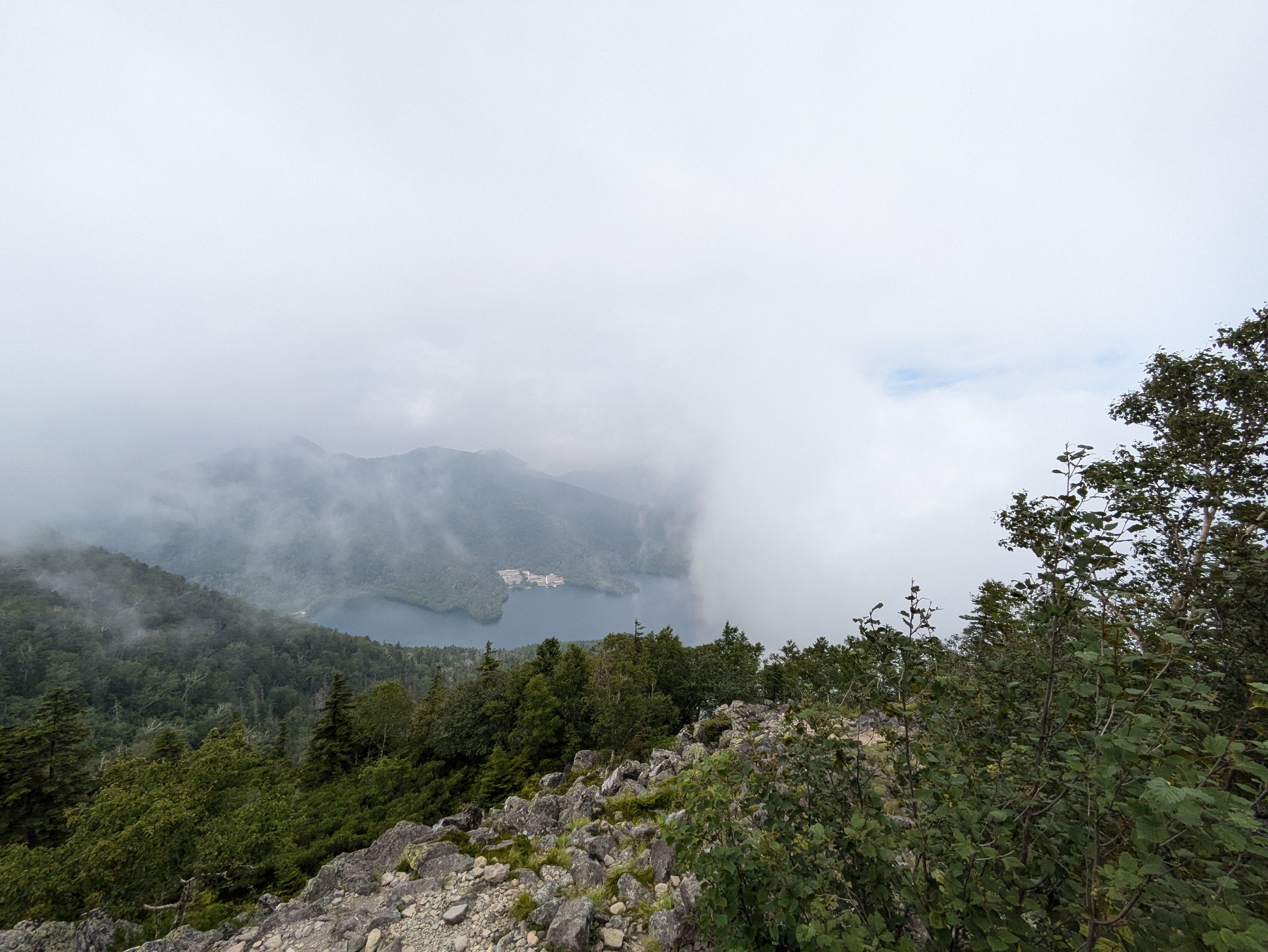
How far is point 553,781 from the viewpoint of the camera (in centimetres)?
1410

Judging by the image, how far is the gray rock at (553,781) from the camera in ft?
44.9

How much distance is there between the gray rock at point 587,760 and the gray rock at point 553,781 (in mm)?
803

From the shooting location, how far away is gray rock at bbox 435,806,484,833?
1062cm

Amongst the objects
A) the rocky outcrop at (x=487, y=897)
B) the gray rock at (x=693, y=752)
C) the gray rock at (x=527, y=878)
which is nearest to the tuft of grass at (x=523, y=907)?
the rocky outcrop at (x=487, y=897)

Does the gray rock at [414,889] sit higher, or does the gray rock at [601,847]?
the gray rock at [601,847]

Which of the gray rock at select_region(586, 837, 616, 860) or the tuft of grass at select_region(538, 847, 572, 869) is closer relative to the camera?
the tuft of grass at select_region(538, 847, 572, 869)

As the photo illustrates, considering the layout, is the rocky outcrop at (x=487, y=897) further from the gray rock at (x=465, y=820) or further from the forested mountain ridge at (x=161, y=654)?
the forested mountain ridge at (x=161, y=654)

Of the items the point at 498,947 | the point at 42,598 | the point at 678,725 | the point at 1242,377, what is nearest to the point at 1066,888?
the point at 498,947

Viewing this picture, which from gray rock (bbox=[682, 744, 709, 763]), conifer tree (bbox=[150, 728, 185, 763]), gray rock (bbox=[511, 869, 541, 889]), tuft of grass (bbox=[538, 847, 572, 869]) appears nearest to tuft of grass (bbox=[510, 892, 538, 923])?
gray rock (bbox=[511, 869, 541, 889])

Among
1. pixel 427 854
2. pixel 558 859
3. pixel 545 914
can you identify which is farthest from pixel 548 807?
pixel 545 914

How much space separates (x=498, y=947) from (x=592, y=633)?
632ft

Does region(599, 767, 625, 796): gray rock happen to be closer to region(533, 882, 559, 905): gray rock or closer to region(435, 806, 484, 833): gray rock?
region(435, 806, 484, 833): gray rock

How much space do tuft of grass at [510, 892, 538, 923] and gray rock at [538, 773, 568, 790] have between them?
24.4ft

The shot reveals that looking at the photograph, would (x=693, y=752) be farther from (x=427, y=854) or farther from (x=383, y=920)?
(x=383, y=920)
